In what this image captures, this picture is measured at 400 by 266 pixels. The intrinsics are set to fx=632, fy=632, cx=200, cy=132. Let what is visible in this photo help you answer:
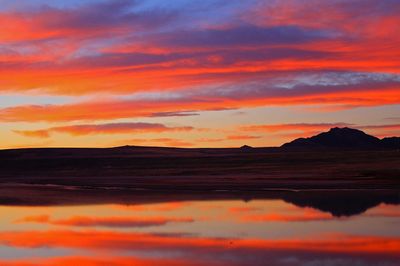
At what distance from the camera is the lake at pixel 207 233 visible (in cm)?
1788

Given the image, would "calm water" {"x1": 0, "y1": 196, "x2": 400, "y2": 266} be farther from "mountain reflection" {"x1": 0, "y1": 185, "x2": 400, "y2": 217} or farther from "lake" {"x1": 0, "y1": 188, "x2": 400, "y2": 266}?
"mountain reflection" {"x1": 0, "y1": 185, "x2": 400, "y2": 217}

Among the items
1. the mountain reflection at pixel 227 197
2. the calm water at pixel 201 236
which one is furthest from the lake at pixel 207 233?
the mountain reflection at pixel 227 197

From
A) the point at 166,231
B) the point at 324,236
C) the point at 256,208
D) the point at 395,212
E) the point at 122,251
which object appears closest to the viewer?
the point at 122,251

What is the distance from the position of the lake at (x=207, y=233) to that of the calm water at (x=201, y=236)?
0.03m

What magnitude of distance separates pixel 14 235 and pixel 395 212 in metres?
16.5

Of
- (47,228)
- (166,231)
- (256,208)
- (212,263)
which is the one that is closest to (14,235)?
(47,228)

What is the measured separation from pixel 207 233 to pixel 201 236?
87 centimetres

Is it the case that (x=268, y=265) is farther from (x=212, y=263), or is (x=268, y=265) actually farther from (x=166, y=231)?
(x=166, y=231)

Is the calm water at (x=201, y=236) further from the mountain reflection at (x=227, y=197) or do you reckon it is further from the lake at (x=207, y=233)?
the mountain reflection at (x=227, y=197)

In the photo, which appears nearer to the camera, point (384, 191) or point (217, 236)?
point (217, 236)

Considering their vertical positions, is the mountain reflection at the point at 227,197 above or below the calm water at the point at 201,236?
above

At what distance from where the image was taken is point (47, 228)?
2573 centimetres

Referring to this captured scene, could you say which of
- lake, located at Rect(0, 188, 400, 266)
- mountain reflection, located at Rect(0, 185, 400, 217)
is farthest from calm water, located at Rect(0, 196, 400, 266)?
mountain reflection, located at Rect(0, 185, 400, 217)

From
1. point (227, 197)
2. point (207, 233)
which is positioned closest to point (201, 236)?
point (207, 233)
